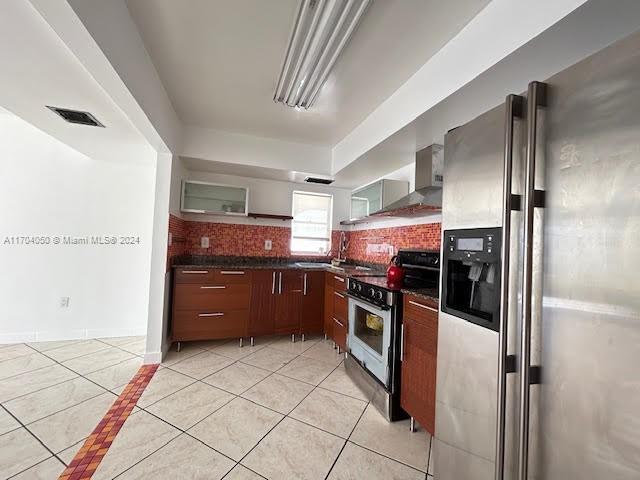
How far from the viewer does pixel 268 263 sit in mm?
3691

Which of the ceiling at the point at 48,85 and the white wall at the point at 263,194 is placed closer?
the ceiling at the point at 48,85

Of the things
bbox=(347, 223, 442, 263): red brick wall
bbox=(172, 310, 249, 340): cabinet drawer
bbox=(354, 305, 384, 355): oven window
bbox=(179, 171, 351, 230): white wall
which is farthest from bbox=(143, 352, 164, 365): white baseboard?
bbox=(347, 223, 442, 263): red brick wall

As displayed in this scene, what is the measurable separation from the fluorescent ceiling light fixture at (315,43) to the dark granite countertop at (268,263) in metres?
1.78

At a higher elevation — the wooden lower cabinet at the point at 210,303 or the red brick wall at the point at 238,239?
the red brick wall at the point at 238,239

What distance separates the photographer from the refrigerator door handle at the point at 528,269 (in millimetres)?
806

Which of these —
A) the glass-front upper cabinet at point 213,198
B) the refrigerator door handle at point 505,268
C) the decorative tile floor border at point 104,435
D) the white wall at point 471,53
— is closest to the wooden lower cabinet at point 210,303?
the decorative tile floor border at point 104,435

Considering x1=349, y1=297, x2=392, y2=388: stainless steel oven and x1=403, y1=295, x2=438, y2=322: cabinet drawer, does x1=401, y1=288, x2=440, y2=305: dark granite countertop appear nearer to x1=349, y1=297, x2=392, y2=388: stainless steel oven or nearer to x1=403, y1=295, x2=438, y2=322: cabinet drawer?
x1=403, y1=295, x2=438, y2=322: cabinet drawer

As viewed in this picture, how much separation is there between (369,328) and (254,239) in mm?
2088

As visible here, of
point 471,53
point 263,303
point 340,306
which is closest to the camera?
point 471,53

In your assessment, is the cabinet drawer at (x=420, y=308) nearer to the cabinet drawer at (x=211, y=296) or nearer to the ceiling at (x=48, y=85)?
the cabinet drawer at (x=211, y=296)

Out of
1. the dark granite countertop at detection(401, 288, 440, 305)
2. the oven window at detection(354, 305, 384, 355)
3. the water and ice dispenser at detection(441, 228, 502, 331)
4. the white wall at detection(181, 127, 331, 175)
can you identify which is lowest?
the oven window at detection(354, 305, 384, 355)

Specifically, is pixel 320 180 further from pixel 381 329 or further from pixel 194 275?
pixel 381 329

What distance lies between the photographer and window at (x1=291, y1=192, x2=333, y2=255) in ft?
13.0

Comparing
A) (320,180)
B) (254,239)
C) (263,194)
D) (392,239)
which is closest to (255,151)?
(263,194)
